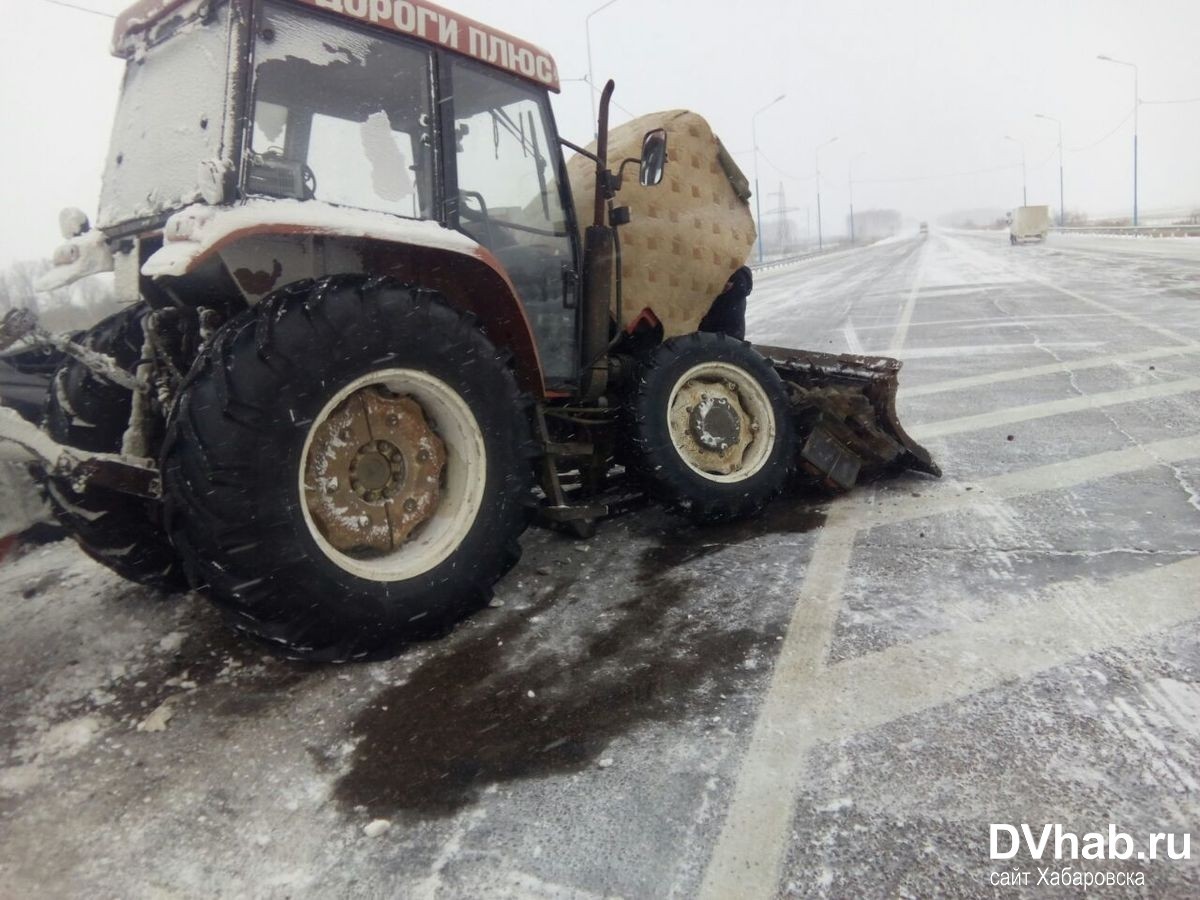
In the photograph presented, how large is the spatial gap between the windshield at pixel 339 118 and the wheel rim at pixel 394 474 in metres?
0.75

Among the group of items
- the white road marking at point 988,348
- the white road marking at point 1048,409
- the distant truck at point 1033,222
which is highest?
the distant truck at point 1033,222

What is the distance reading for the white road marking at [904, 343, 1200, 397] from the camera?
6.97 m

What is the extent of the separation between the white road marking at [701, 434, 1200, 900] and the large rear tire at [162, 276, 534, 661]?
1111mm

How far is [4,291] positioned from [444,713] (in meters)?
14.2

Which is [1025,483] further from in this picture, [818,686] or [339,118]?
[339,118]

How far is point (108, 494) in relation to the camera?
3105 mm

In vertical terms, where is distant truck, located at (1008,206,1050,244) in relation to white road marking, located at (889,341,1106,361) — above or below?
above

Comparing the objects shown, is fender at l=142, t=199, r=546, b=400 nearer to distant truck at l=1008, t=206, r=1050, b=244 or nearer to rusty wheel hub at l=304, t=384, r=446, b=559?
rusty wheel hub at l=304, t=384, r=446, b=559

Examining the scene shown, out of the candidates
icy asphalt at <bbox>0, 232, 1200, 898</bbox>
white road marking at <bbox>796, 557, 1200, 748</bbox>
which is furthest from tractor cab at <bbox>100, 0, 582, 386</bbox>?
white road marking at <bbox>796, 557, 1200, 748</bbox>

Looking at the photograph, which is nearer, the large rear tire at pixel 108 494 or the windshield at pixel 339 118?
the windshield at pixel 339 118

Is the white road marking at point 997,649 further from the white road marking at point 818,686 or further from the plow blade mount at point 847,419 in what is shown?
the plow blade mount at point 847,419

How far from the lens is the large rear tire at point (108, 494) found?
3086 mm

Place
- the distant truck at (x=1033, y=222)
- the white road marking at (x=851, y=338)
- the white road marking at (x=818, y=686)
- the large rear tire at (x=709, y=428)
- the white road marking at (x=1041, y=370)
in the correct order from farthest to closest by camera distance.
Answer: the distant truck at (x=1033, y=222), the white road marking at (x=851, y=338), the white road marking at (x=1041, y=370), the large rear tire at (x=709, y=428), the white road marking at (x=818, y=686)

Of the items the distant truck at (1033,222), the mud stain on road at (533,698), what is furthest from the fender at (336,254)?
the distant truck at (1033,222)
